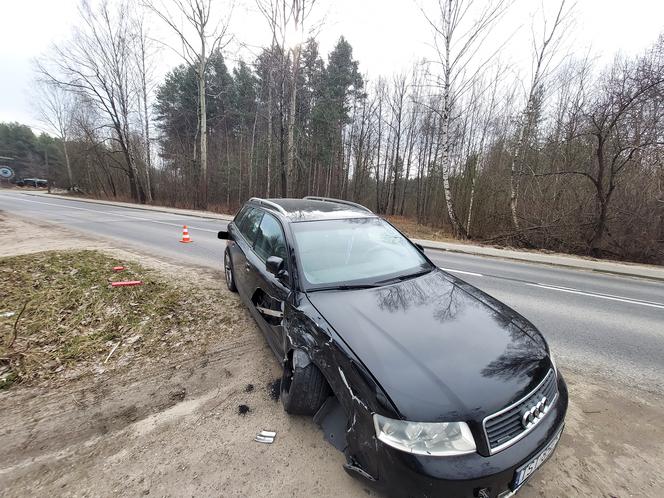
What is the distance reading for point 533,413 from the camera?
1717 mm

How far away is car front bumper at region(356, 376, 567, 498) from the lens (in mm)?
1409

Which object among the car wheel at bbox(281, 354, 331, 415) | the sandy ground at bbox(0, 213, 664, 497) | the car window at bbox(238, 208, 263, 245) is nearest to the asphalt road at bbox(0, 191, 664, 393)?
the sandy ground at bbox(0, 213, 664, 497)

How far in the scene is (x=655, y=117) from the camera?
10703mm

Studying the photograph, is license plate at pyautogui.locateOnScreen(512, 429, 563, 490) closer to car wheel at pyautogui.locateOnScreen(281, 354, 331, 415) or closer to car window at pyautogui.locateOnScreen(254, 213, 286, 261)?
car wheel at pyautogui.locateOnScreen(281, 354, 331, 415)

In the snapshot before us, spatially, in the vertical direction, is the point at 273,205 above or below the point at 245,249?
above

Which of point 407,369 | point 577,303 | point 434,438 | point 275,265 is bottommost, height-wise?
point 577,303

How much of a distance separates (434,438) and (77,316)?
4.42 m

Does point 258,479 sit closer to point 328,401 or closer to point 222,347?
point 328,401

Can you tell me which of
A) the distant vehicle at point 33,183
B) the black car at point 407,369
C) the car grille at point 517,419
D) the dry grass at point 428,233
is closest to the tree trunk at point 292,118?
the dry grass at point 428,233

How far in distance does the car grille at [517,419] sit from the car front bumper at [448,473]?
0.14 feet

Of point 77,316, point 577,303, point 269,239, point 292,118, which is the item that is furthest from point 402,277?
point 292,118

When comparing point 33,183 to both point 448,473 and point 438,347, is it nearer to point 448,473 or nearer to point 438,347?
point 438,347

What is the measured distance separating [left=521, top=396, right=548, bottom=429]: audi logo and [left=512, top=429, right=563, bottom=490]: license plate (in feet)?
0.52

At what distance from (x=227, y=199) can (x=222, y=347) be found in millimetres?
26247
